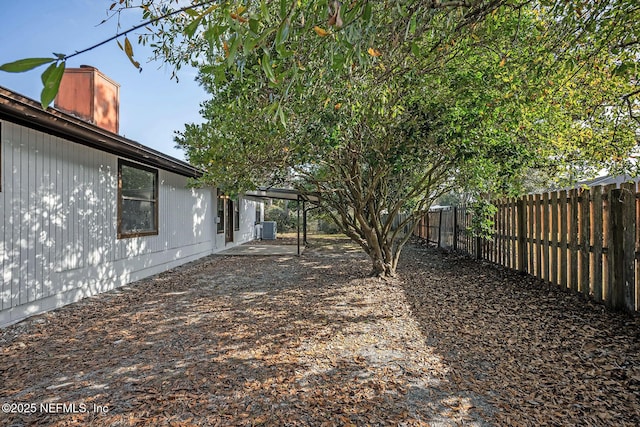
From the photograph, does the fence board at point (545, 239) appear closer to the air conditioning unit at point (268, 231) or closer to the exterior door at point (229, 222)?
the exterior door at point (229, 222)

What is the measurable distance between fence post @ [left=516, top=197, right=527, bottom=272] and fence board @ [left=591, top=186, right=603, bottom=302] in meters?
2.05

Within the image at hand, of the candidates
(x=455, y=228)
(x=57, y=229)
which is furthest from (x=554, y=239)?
(x=57, y=229)

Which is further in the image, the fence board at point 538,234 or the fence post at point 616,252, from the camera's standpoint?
the fence board at point 538,234

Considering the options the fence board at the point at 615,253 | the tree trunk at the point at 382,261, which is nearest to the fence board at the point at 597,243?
the fence board at the point at 615,253

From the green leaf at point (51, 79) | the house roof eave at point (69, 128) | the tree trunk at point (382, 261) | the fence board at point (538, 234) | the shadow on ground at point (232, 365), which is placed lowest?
the shadow on ground at point (232, 365)

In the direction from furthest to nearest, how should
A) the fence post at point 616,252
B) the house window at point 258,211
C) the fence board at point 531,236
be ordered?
the house window at point 258,211, the fence board at point 531,236, the fence post at point 616,252

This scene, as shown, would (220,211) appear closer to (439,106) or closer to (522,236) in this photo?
(439,106)

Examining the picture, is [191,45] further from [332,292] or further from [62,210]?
[332,292]

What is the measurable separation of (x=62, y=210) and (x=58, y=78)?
5.65 metres

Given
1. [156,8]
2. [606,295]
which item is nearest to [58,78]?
[156,8]

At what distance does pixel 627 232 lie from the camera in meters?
4.12

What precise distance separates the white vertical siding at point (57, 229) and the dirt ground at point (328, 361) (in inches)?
17.4

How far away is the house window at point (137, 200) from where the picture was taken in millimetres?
7367

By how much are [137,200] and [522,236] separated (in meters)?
8.13
